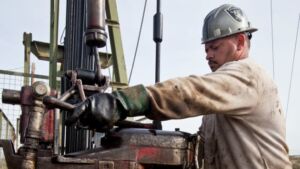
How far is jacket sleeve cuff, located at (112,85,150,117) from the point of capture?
5.31 ft

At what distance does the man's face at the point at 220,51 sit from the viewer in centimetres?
232

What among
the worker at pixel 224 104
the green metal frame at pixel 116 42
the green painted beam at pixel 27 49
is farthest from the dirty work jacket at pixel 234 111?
the green painted beam at pixel 27 49

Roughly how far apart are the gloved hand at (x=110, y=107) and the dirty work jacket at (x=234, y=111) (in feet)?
0.16

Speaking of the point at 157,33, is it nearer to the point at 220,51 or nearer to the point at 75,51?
the point at 75,51

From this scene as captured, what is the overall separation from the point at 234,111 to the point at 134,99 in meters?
0.50

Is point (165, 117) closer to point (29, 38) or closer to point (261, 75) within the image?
point (261, 75)

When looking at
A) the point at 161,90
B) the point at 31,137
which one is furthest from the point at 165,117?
the point at 31,137

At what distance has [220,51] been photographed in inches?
91.8

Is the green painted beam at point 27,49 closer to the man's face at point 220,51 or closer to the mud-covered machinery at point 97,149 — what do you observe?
the man's face at point 220,51

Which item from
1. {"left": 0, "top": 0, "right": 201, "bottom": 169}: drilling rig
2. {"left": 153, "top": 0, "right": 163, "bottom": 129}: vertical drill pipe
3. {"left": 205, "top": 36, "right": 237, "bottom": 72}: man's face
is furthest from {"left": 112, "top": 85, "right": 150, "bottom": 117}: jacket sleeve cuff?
{"left": 153, "top": 0, "right": 163, "bottom": 129}: vertical drill pipe

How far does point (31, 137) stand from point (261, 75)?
1.01 meters

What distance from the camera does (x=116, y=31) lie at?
5.66m

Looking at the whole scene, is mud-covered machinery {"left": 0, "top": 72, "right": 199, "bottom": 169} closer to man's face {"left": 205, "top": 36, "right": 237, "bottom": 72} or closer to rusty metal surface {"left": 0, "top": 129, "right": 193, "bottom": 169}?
rusty metal surface {"left": 0, "top": 129, "right": 193, "bottom": 169}

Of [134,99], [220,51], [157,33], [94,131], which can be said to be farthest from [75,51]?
[134,99]
